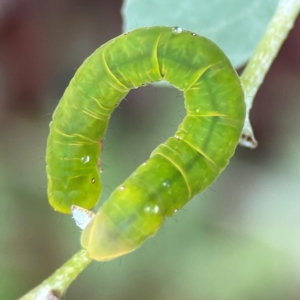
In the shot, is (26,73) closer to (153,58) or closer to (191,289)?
(191,289)

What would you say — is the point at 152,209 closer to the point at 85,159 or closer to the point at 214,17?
the point at 85,159

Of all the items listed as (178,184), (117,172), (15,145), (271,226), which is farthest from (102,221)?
(15,145)

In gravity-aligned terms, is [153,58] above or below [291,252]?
above

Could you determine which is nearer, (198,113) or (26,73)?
(198,113)

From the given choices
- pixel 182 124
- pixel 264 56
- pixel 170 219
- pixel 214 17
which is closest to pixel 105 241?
pixel 182 124

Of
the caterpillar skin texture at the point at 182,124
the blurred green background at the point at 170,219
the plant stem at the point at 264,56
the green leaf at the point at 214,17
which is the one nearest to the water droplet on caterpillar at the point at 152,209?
the caterpillar skin texture at the point at 182,124

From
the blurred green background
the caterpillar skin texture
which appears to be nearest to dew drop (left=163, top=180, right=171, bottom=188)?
the caterpillar skin texture
